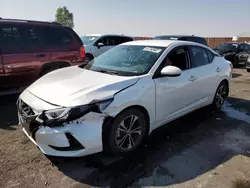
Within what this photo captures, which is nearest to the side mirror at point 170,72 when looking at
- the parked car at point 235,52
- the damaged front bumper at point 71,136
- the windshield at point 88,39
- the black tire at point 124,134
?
the black tire at point 124,134

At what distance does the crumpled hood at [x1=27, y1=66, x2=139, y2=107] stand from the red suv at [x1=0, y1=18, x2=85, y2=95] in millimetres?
2115

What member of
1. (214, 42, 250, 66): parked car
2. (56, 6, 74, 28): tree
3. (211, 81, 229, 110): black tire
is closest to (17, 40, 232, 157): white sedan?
(211, 81, 229, 110): black tire

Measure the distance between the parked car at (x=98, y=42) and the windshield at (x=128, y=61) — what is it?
264 inches

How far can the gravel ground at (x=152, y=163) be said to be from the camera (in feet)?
9.18

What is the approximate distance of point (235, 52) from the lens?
13.6 meters

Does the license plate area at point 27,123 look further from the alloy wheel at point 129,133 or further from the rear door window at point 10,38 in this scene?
the rear door window at point 10,38

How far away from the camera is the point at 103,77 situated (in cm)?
345

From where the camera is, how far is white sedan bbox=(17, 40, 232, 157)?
110 inches

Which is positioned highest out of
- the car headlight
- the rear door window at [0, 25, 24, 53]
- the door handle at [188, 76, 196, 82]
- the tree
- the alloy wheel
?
the tree

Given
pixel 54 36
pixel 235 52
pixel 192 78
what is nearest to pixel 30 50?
pixel 54 36

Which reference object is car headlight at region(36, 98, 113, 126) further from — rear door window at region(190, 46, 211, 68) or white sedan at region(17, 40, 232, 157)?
rear door window at region(190, 46, 211, 68)

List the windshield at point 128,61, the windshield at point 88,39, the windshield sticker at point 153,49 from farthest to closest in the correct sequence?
the windshield at point 88,39 → the windshield sticker at point 153,49 → the windshield at point 128,61

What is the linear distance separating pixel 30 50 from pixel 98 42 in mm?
6028

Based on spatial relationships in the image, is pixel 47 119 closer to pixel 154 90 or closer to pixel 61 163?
pixel 61 163
